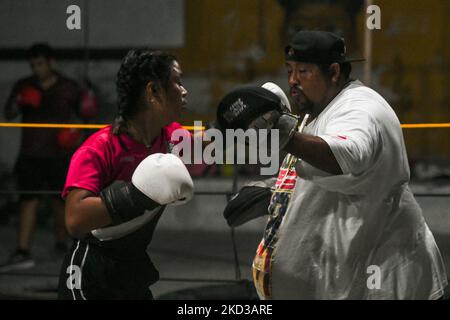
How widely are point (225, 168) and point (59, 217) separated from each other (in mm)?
3690

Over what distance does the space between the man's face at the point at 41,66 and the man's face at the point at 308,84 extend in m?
3.23

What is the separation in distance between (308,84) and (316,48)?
11 centimetres

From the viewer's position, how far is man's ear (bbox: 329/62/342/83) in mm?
2293

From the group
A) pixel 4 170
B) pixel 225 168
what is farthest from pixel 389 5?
pixel 4 170

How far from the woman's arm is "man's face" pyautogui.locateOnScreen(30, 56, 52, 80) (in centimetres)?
332

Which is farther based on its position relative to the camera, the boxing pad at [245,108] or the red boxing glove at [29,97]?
the red boxing glove at [29,97]

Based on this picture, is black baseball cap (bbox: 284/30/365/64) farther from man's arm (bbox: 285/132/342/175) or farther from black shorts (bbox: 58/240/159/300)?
black shorts (bbox: 58/240/159/300)

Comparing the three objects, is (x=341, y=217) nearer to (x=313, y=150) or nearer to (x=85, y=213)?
(x=313, y=150)

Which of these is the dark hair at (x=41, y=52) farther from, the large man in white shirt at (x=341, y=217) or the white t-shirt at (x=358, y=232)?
the white t-shirt at (x=358, y=232)

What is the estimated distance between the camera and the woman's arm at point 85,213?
2.01m

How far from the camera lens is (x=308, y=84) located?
229 cm

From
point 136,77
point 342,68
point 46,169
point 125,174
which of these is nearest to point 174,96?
point 136,77

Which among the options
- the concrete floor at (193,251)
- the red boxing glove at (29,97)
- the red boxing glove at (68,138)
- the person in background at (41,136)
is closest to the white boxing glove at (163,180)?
the concrete floor at (193,251)

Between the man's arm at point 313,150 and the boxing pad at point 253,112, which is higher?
the boxing pad at point 253,112
